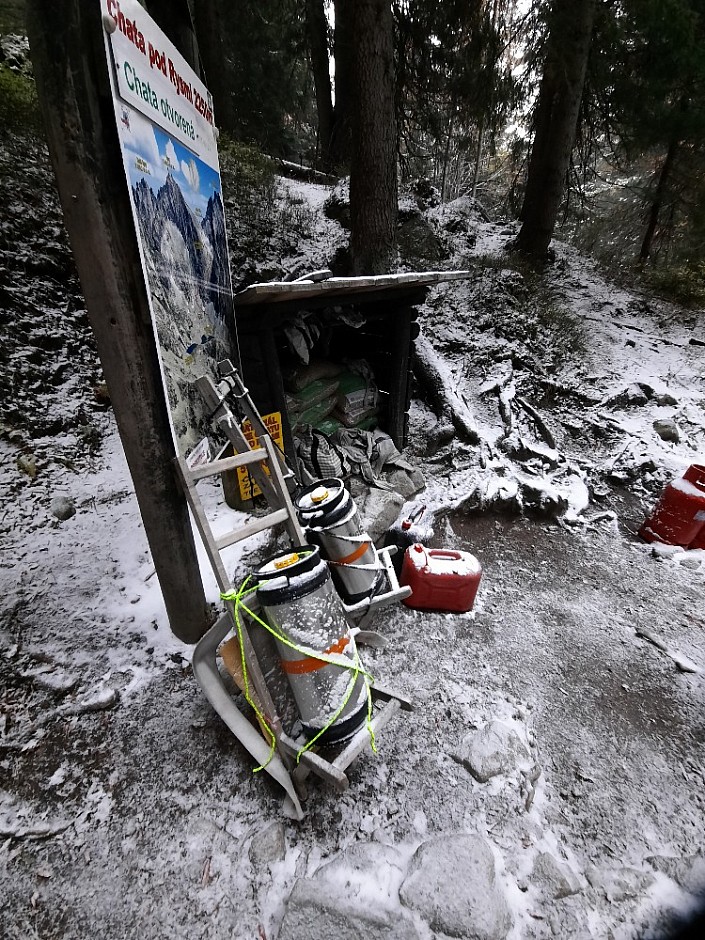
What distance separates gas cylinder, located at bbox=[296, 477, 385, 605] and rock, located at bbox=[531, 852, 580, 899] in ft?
5.75

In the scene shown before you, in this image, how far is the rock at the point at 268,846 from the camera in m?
2.15

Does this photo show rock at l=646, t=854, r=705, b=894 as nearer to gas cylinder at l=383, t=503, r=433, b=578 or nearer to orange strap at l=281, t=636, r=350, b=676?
orange strap at l=281, t=636, r=350, b=676

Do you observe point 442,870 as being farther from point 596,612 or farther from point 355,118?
point 355,118

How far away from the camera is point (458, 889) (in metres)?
2.04

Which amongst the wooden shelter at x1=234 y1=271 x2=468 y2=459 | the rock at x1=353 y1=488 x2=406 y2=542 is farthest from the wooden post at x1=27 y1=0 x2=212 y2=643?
the rock at x1=353 y1=488 x2=406 y2=542

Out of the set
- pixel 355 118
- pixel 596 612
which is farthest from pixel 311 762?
pixel 355 118

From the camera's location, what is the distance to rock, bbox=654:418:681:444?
656cm

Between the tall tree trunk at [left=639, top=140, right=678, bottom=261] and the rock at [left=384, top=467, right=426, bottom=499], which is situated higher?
the tall tree trunk at [left=639, top=140, right=678, bottom=261]

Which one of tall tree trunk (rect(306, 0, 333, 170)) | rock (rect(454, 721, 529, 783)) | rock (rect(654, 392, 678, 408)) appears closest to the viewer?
rock (rect(454, 721, 529, 783))

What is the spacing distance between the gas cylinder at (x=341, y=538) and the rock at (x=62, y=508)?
Result: 2.26 m

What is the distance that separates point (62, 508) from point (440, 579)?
3.47 meters

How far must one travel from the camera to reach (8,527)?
360 centimetres

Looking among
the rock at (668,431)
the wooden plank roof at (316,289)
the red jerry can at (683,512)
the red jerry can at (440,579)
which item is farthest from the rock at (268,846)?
the rock at (668,431)

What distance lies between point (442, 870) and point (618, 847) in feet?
3.37
